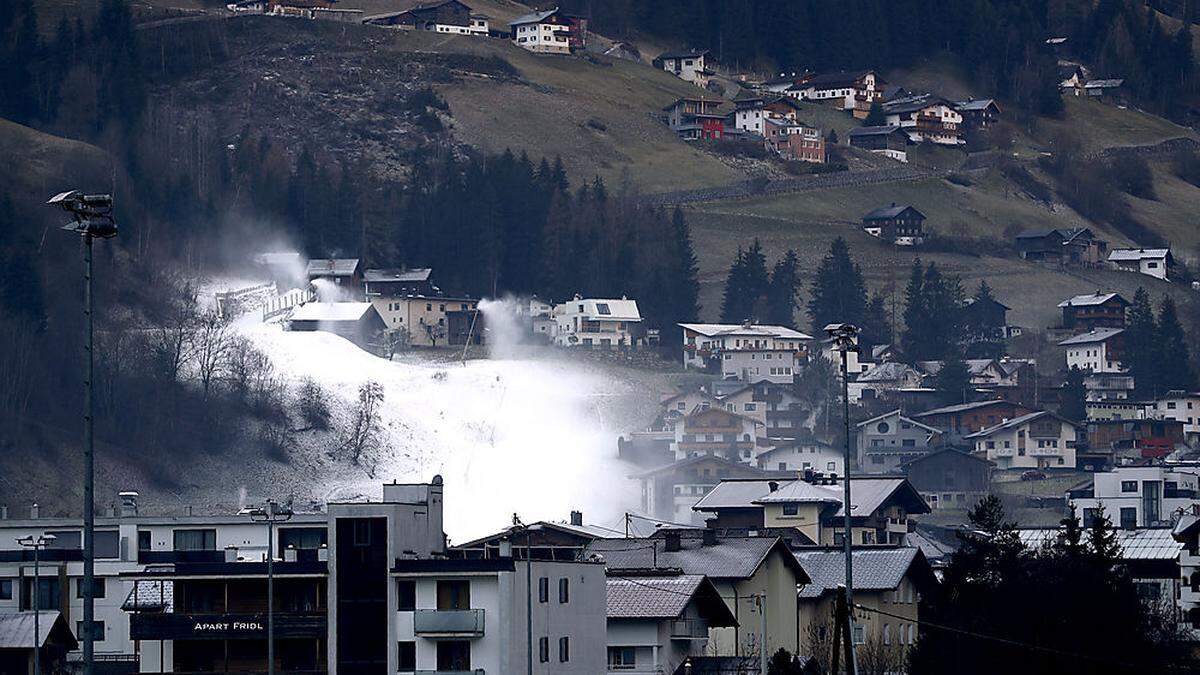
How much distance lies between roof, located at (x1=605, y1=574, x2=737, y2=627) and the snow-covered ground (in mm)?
63352

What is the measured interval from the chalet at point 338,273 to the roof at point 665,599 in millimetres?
125782

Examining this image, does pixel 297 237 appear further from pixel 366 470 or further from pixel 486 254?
pixel 366 470

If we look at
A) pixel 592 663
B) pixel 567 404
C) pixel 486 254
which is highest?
pixel 486 254

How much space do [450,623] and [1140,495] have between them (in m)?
65.4

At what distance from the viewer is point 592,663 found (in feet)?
202

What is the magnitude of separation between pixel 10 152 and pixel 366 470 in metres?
46.6

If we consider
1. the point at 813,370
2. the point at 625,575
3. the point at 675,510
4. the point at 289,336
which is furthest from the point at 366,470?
the point at 625,575

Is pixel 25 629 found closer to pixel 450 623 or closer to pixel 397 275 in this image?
pixel 450 623

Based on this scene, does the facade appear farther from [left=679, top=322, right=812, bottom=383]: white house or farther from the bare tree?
[left=679, top=322, right=812, bottom=383]: white house

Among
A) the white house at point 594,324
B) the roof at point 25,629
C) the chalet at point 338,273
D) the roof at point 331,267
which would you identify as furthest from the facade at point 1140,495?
the roof at point 331,267

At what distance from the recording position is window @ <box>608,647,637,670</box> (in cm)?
6500

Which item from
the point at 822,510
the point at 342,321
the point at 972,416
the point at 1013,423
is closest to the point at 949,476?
the point at 1013,423

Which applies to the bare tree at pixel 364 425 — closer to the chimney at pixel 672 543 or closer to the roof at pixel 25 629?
the chimney at pixel 672 543

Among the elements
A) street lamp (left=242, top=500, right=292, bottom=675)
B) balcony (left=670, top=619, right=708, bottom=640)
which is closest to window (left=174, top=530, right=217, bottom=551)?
street lamp (left=242, top=500, right=292, bottom=675)
